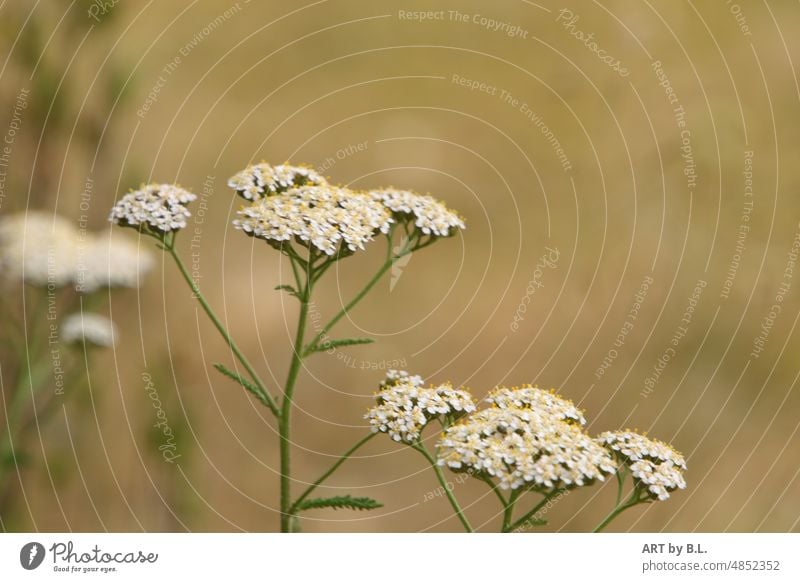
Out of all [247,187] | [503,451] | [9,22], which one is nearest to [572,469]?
[503,451]

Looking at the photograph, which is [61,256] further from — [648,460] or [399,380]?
[648,460]

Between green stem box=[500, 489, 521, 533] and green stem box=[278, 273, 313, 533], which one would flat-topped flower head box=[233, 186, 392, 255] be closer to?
green stem box=[278, 273, 313, 533]

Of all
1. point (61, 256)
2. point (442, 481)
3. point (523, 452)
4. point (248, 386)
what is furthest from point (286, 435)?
point (61, 256)

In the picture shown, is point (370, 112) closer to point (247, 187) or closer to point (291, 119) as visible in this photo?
point (291, 119)

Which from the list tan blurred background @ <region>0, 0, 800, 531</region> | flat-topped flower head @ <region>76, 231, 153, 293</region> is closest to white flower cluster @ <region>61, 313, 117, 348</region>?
flat-topped flower head @ <region>76, 231, 153, 293</region>

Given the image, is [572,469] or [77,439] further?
[77,439]
